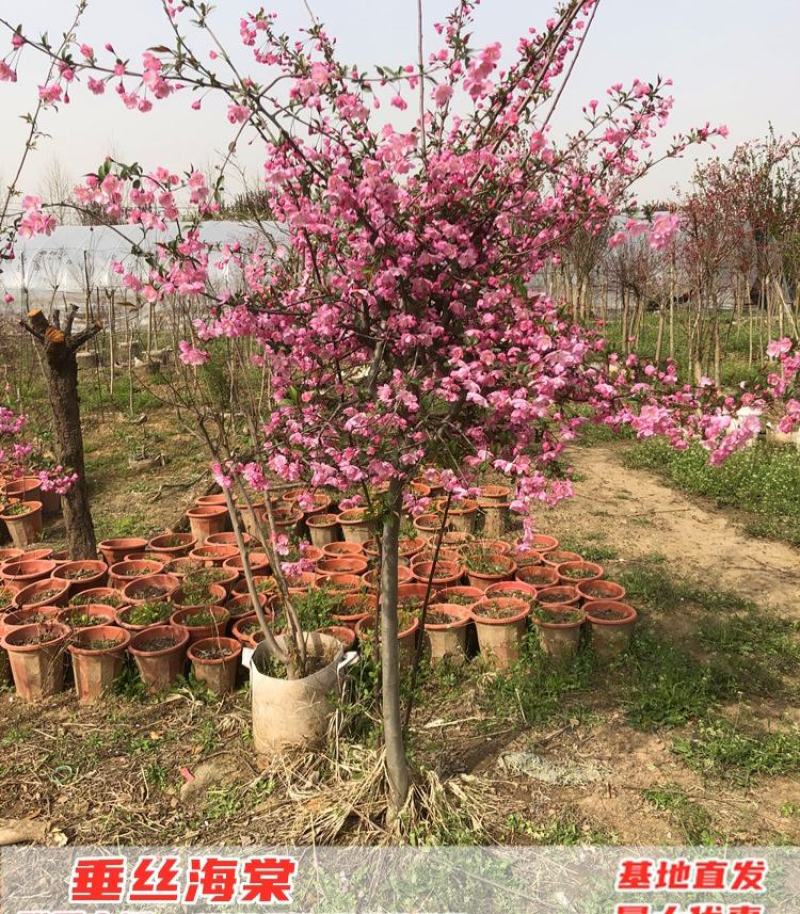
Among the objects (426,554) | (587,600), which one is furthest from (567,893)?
(426,554)

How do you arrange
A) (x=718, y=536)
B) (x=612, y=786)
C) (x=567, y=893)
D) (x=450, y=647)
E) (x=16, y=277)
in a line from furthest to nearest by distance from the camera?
(x=16, y=277) → (x=718, y=536) → (x=450, y=647) → (x=612, y=786) → (x=567, y=893)

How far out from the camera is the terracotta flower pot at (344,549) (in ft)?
17.2

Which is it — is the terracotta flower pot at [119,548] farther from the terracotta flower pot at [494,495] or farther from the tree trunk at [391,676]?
the tree trunk at [391,676]

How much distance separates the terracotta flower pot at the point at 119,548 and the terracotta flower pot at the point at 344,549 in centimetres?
131

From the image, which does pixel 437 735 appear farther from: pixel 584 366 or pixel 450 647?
pixel 584 366

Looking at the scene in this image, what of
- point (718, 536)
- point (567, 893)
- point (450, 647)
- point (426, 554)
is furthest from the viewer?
point (718, 536)

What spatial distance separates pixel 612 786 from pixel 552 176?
237cm

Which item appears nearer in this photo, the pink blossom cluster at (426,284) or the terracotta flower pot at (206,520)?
the pink blossom cluster at (426,284)

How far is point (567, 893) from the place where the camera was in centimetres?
255

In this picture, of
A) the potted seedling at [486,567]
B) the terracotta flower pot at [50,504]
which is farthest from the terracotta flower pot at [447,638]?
the terracotta flower pot at [50,504]

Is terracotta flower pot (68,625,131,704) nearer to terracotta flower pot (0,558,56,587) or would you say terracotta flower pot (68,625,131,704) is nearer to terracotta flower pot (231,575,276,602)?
terracotta flower pot (231,575,276,602)

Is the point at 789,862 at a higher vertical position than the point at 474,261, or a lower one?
lower

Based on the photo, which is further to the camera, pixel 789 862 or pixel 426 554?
pixel 426 554

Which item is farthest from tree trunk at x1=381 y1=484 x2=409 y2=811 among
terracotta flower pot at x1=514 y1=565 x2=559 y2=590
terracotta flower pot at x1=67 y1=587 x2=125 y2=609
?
terracotta flower pot at x1=67 y1=587 x2=125 y2=609
